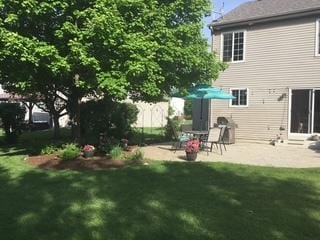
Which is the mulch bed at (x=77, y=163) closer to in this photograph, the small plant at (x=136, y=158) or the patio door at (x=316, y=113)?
the small plant at (x=136, y=158)

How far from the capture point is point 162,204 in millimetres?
8391

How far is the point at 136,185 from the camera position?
33.1 ft

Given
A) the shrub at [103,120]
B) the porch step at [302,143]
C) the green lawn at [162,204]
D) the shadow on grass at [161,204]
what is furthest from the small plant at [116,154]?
the porch step at [302,143]

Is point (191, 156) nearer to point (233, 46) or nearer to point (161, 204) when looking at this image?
point (161, 204)

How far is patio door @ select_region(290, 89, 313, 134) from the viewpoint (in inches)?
821

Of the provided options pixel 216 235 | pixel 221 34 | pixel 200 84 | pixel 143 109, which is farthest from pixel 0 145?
pixel 143 109

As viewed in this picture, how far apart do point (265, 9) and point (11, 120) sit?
12.7m

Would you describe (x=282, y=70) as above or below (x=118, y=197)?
above

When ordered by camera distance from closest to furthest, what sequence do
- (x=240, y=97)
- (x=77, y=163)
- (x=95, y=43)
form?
(x=77, y=163) → (x=95, y=43) → (x=240, y=97)

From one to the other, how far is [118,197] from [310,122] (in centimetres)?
1388

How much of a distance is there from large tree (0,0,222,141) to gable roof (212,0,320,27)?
624cm

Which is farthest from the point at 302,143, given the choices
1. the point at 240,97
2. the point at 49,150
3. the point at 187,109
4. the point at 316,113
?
the point at 187,109

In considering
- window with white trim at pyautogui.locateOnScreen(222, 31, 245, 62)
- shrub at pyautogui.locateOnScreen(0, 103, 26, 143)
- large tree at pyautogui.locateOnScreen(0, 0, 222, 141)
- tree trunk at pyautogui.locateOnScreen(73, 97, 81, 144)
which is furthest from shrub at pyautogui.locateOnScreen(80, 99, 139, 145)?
window with white trim at pyautogui.locateOnScreen(222, 31, 245, 62)

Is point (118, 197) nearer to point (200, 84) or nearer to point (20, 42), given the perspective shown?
point (20, 42)
